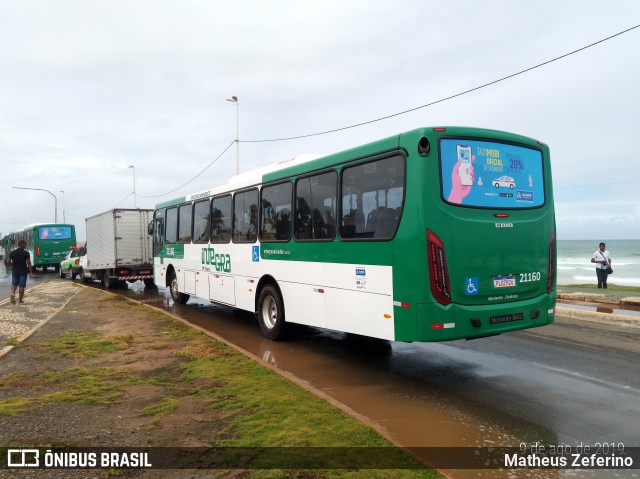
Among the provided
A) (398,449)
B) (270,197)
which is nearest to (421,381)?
(398,449)

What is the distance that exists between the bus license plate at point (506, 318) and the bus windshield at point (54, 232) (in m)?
34.8

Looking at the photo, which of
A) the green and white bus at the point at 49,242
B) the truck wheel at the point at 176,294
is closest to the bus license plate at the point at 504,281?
the truck wheel at the point at 176,294

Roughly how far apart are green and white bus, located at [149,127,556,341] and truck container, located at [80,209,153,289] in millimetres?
13160

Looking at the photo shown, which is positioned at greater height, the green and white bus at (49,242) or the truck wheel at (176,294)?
the green and white bus at (49,242)

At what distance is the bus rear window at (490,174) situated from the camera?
6051mm

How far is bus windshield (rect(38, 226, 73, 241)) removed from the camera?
33.9 meters

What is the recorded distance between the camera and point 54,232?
34.2 meters

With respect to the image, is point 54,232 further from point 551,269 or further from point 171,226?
point 551,269

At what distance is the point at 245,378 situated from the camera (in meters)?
6.19

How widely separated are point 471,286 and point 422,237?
36.0 inches

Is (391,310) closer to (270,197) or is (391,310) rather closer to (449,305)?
(449,305)

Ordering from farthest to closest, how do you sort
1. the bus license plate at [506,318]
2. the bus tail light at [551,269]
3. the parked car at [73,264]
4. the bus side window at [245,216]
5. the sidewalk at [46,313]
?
the parked car at [73,264] → the bus side window at [245,216] → the sidewalk at [46,313] → the bus tail light at [551,269] → the bus license plate at [506,318]

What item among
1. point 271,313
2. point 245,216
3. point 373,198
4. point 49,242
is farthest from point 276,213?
point 49,242

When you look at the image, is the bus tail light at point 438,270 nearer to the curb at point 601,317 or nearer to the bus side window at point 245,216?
the bus side window at point 245,216
